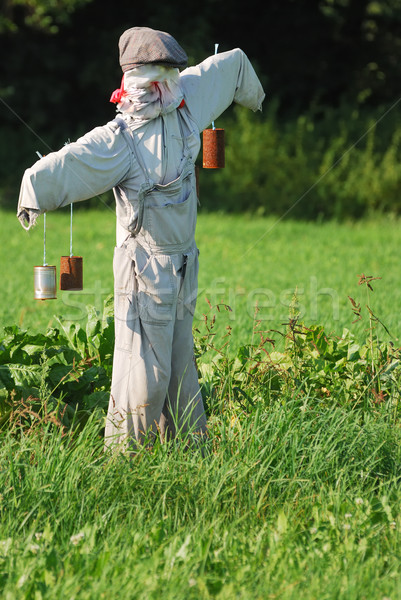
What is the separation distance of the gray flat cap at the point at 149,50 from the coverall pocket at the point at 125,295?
2.65 ft

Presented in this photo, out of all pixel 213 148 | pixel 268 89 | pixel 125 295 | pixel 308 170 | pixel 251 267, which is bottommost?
pixel 251 267

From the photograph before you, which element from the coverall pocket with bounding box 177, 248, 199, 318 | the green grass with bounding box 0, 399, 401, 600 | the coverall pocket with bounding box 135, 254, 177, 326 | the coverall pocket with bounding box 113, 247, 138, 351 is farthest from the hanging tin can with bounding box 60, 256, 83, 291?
the green grass with bounding box 0, 399, 401, 600

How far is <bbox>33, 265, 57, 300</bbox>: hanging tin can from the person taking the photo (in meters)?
3.51

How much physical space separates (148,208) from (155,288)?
1.15ft

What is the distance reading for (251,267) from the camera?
9586mm

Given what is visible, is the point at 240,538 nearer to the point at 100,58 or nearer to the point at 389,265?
the point at 389,265

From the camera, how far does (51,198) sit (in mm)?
3221

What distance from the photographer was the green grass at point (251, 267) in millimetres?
6781

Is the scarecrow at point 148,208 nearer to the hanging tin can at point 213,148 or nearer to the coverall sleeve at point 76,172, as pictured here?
the coverall sleeve at point 76,172

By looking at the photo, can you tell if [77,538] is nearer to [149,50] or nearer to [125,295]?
[125,295]

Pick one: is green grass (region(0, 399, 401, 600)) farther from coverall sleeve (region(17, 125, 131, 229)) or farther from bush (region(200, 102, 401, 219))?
bush (region(200, 102, 401, 219))

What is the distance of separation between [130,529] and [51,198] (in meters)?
1.33

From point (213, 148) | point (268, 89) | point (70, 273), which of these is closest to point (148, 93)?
point (213, 148)

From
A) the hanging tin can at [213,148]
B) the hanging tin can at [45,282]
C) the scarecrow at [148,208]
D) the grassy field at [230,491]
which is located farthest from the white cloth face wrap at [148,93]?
the grassy field at [230,491]
